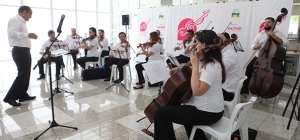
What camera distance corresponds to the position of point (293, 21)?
5.87 metres

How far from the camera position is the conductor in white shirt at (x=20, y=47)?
294 cm

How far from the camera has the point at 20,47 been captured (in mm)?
3053

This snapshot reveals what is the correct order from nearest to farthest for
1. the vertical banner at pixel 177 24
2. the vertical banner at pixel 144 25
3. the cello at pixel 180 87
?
1. the cello at pixel 180 87
2. the vertical banner at pixel 177 24
3. the vertical banner at pixel 144 25

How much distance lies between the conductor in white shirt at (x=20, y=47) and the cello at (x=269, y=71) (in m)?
3.35

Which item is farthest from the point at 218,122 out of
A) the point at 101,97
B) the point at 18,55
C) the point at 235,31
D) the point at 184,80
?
the point at 235,31

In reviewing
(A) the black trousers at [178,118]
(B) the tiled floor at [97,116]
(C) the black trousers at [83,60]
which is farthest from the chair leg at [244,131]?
(C) the black trousers at [83,60]

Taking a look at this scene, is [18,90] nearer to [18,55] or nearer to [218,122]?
[18,55]

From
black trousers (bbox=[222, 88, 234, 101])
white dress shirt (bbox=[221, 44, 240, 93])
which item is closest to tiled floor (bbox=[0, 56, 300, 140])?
black trousers (bbox=[222, 88, 234, 101])

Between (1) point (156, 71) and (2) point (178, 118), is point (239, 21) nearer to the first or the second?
(1) point (156, 71)

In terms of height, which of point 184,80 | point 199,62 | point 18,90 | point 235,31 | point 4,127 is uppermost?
point 235,31

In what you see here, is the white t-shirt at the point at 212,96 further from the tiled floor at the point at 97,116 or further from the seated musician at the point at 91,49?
the seated musician at the point at 91,49

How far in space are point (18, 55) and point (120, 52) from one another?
2.06 meters

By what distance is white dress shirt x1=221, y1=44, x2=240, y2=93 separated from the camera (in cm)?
246

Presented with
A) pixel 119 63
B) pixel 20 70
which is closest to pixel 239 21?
pixel 119 63
